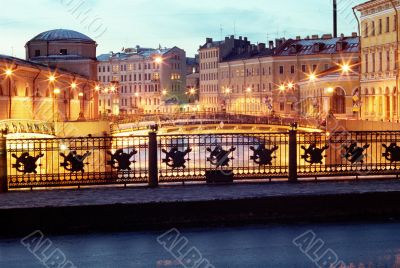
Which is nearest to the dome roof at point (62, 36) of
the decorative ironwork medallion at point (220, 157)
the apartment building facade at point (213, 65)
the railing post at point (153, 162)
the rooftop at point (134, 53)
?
the apartment building facade at point (213, 65)

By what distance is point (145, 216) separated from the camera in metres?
16.4

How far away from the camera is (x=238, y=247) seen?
47.5ft

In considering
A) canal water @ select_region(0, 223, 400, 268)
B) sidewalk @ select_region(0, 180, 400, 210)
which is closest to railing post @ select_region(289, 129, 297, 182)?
sidewalk @ select_region(0, 180, 400, 210)

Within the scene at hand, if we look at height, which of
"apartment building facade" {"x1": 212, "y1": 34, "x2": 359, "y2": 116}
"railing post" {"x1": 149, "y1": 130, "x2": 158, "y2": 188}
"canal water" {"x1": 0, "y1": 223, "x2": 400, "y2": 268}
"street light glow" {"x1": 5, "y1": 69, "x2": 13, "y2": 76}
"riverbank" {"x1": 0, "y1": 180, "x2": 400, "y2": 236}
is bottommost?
"canal water" {"x1": 0, "y1": 223, "x2": 400, "y2": 268}

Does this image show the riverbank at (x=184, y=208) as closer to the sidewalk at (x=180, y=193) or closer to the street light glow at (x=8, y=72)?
the sidewalk at (x=180, y=193)

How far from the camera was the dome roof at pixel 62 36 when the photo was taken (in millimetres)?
85625

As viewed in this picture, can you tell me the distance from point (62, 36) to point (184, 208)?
2845 inches

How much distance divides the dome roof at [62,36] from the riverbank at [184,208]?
69.1 metres

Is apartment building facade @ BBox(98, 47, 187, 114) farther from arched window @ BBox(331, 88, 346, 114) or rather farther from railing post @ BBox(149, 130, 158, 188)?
railing post @ BBox(149, 130, 158, 188)

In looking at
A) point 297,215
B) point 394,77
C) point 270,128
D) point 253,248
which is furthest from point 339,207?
point 270,128

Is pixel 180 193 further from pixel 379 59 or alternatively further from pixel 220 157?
pixel 379 59

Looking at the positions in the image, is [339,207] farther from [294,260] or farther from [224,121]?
[224,121]

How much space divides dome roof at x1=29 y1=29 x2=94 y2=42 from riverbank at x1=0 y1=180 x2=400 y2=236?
227ft

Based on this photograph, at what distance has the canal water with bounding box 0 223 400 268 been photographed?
43.8 feet
